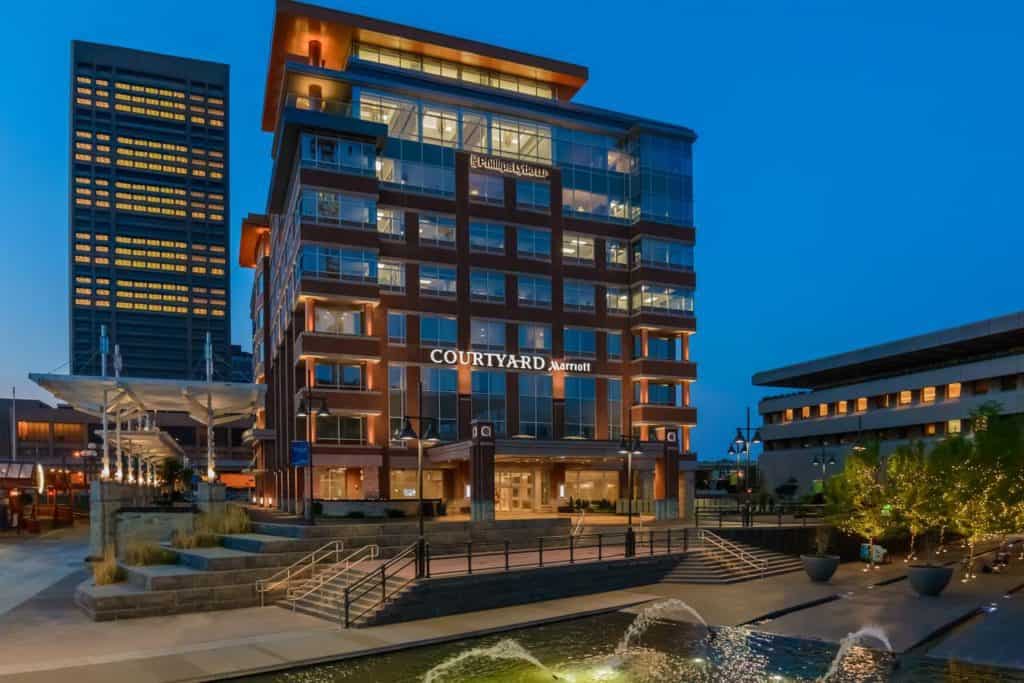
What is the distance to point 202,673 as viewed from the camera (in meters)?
17.8

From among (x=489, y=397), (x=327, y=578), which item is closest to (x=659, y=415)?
(x=489, y=397)

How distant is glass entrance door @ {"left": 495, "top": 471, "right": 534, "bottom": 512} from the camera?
58.2 metres

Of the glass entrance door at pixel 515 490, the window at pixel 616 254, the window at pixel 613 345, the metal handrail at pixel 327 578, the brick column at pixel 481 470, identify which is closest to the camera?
the metal handrail at pixel 327 578

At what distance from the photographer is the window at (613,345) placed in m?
60.8

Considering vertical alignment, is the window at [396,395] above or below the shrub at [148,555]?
above

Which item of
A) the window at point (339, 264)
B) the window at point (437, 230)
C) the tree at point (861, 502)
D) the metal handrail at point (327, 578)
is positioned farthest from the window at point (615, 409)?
the metal handrail at point (327, 578)

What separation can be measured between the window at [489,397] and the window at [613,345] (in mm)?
8638

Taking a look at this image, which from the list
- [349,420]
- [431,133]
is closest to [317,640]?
[349,420]

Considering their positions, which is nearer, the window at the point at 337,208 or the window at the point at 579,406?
the window at the point at 337,208

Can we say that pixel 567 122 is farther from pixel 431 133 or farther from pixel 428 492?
pixel 428 492

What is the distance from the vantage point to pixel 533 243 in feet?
193

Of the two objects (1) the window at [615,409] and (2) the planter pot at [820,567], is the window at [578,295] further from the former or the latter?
(2) the planter pot at [820,567]

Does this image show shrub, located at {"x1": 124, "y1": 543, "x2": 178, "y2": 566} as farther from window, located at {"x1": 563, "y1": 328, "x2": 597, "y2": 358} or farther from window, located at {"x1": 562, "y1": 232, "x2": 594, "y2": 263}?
window, located at {"x1": 562, "y1": 232, "x2": 594, "y2": 263}

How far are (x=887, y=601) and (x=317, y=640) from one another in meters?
18.4
